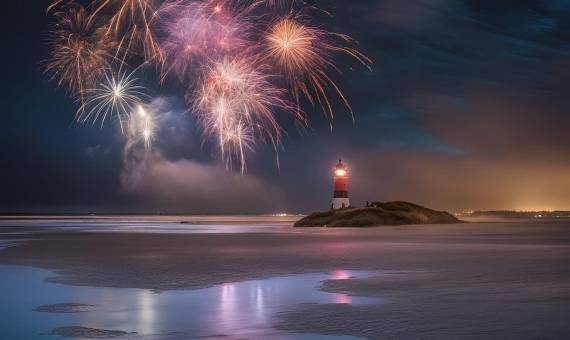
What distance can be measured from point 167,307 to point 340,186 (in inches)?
2061

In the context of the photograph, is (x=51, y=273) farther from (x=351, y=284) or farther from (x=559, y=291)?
(x=559, y=291)

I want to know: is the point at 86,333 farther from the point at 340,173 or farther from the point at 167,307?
the point at 340,173

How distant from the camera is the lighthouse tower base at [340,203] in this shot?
62.7 meters

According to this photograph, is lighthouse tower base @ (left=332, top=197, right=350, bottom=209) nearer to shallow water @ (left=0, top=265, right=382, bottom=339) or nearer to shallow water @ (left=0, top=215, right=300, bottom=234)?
shallow water @ (left=0, top=215, right=300, bottom=234)

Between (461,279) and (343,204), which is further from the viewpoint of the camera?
(343,204)

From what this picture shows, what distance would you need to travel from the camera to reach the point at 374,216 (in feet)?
191

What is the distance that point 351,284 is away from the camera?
14.9 meters

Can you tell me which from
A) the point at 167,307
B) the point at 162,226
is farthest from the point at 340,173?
the point at 167,307

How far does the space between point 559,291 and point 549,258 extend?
871cm

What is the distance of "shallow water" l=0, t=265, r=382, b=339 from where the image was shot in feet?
30.7

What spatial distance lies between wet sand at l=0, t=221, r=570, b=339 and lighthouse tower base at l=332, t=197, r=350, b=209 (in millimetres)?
34875

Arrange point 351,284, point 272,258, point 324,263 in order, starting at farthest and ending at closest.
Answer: point 272,258
point 324,263
point 351,284

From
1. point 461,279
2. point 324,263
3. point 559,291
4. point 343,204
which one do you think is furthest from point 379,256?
point 343,204

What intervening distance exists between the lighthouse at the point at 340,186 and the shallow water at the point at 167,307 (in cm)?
4668
